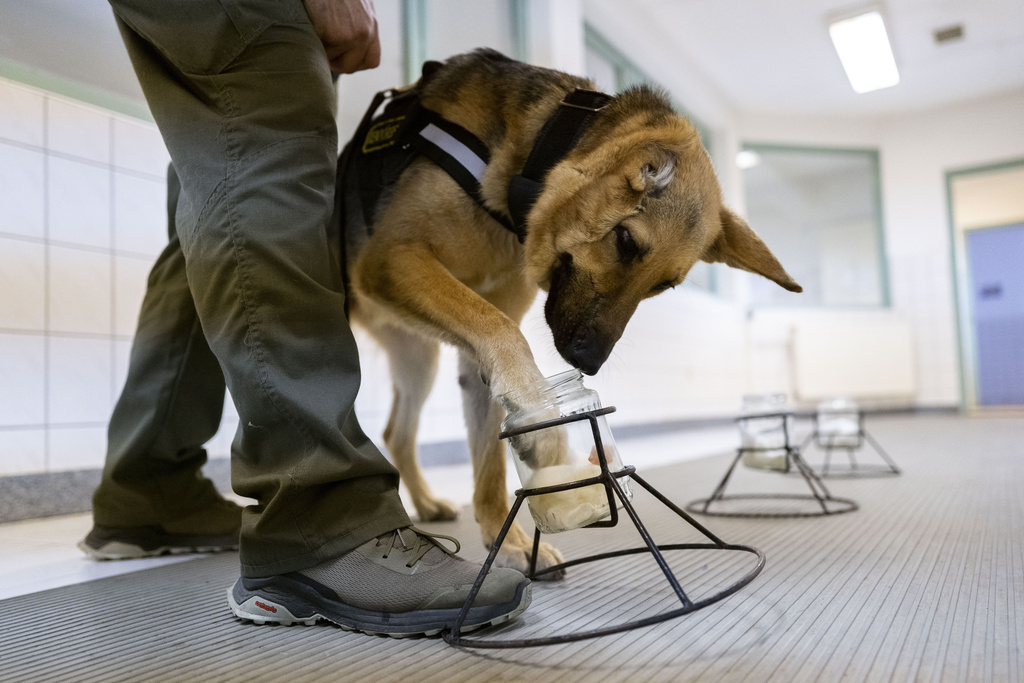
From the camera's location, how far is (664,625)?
95 centimetres

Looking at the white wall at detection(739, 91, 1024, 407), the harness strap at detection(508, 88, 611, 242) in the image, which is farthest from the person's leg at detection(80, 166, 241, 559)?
the white wall at detection(739, 91, 1024, 407)

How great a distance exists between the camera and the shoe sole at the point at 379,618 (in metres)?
0.95

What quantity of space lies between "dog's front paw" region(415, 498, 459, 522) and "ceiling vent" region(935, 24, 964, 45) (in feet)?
20.9

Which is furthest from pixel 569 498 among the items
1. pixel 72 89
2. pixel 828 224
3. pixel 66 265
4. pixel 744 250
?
pixel 828 224

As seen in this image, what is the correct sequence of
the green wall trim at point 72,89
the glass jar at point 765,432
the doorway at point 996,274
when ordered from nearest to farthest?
the glass jar at point 765,432 < the green wall trim at point 72,89 < the doorway at point 996,274

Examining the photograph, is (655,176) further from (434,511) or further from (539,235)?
(434,511)

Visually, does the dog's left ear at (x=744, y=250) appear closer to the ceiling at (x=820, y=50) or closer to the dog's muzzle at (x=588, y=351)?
the dog's muzzle at (x=588, y=351)

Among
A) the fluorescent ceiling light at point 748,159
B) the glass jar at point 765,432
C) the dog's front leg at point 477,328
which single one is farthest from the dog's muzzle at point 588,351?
the fluorescent ceiling light at point 748,159

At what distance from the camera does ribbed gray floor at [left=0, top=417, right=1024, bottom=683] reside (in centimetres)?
81

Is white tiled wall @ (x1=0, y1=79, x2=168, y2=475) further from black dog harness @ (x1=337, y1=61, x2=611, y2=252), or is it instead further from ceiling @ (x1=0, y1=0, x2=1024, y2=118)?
ceiling @ (x1=0, y1=0, x2=1024, y2=118)

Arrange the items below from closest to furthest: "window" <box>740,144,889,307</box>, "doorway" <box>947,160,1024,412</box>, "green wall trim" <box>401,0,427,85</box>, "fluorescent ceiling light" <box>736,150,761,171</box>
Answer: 1. "green wall trim" <box>401,0,427,85</box>
2. "fluorescent ceiling light" <box>736,150,761,171</box>
3. "window" <box>740,144,889,307</box>
4. "doorway" <box>947,160,1024,412</box>

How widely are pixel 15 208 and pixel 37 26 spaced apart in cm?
54

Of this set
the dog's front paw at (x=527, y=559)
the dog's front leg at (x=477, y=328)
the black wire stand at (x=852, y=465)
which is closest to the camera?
the dog's front leg at (x=477, y=328)

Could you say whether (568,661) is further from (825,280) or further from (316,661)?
(825,280)
